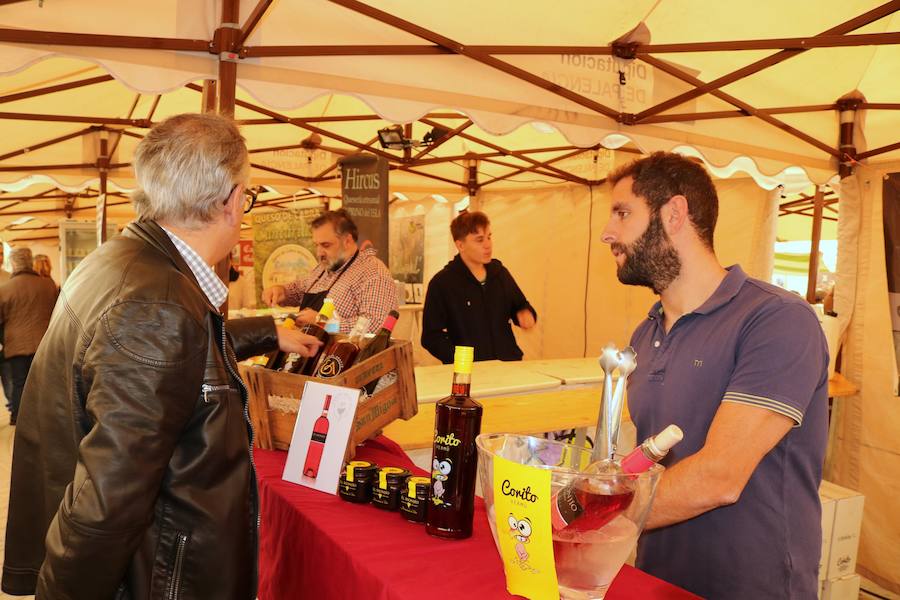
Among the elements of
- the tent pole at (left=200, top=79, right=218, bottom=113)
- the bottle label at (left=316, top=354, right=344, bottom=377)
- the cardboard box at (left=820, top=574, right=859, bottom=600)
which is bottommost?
the cardboard box at (left=820, top=574, right=859, bottom=600)

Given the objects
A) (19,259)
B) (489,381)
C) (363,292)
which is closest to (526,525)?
(489,381)

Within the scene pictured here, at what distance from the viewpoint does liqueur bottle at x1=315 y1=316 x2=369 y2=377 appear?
5.22ft

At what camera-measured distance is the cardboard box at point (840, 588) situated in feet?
9.09

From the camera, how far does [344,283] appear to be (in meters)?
3.67

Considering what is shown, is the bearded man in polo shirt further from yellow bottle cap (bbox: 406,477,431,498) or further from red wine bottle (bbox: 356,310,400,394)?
red wine bottle (bbox: 356,310,400,394)

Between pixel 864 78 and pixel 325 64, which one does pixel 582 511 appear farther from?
pixel 864 78

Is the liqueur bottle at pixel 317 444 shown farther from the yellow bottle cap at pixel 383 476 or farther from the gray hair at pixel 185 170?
the gray hair at pixel 185 170

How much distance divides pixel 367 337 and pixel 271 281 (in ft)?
30.8

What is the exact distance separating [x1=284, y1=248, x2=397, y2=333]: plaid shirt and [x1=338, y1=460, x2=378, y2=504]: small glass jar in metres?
2.16

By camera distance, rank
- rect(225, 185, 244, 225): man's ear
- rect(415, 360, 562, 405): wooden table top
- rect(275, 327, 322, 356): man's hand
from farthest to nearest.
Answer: rect(415, 360, 562, 405): wooden table top < rect(275, 327, 322, 356): man's hand < rect(225, 185, 244, 225): man's ear

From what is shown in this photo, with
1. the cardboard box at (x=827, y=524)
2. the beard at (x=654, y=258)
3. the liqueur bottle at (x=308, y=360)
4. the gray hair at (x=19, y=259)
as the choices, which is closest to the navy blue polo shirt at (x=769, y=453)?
the beard at (x=654, y=258)

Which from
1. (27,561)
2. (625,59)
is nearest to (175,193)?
Answer: (27,561)

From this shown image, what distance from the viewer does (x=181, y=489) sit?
1135 mm

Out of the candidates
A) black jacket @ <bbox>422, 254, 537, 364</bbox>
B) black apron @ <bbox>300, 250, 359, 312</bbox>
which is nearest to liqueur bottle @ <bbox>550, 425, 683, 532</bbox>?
black apron @ <bbox>300, 250, 359, 312</bbox>
